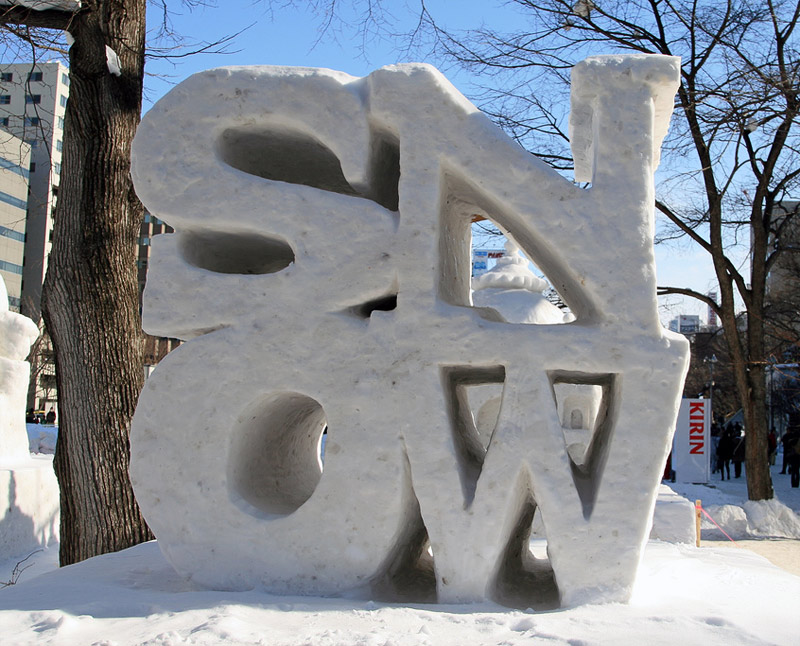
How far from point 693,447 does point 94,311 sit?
12901mm

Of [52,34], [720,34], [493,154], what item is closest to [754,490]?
[720,34]

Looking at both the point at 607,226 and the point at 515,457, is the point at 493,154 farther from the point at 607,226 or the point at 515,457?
the point at 515,457

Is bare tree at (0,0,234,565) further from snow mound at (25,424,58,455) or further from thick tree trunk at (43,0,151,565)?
snow mound at (25,424,58,455)

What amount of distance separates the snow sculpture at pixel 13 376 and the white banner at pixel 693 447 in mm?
11982

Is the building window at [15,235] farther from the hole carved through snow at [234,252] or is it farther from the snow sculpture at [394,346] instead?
the snow sculpture at [394,346]

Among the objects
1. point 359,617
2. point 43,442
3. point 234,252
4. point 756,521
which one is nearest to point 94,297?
point 234,252

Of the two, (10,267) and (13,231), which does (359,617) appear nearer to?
(13,231)

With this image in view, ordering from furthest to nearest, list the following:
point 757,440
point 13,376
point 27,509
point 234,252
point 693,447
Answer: point 693,447 → point 757,440 → point 13,376 → point 27,509 → point 234,252

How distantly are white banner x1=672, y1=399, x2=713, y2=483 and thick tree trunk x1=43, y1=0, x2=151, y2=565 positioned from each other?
483 inches

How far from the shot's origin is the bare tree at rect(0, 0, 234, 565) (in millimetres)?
6199

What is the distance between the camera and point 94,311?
6.26 meters

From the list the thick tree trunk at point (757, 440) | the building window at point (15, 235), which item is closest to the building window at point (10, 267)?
the building window at point (15, 235)

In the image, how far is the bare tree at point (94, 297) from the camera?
6.20 m

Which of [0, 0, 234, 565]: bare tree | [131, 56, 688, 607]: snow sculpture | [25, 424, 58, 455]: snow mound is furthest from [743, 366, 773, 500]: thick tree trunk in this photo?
[25, 424, 58, 455]: snow mound
